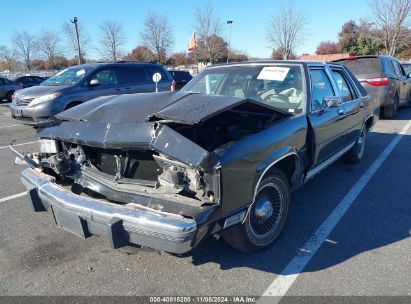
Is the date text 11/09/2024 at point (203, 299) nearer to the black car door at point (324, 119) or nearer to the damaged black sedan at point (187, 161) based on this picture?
the damaged black sedan at point (187, 161)

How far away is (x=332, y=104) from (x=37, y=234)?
11.9ft

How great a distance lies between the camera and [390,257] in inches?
125

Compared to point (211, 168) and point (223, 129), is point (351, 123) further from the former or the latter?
point (211, 168)

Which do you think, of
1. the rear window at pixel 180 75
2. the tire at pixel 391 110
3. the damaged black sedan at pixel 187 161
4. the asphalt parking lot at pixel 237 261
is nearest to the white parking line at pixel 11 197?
the asphalt parking lot at pixel 237 261

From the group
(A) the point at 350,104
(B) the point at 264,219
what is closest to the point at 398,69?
(A) the point at 350,104

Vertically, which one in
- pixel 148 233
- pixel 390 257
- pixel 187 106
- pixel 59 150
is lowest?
pixel 390 257

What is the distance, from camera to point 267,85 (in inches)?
161

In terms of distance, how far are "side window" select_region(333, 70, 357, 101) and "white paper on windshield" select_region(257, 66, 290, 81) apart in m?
1.17

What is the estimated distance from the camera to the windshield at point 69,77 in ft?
29.7

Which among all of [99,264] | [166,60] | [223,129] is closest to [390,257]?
[223,129]

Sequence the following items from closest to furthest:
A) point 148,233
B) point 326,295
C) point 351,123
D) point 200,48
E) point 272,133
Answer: point 148,233 < point 326,295 < point 272,133 < point 351,123 < point 200,48

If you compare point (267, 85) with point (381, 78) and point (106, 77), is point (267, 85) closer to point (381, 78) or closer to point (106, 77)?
point (106, 77)

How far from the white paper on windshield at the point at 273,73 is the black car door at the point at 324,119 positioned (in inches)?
13.4

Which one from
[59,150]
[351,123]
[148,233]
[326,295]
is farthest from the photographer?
[351,123]
